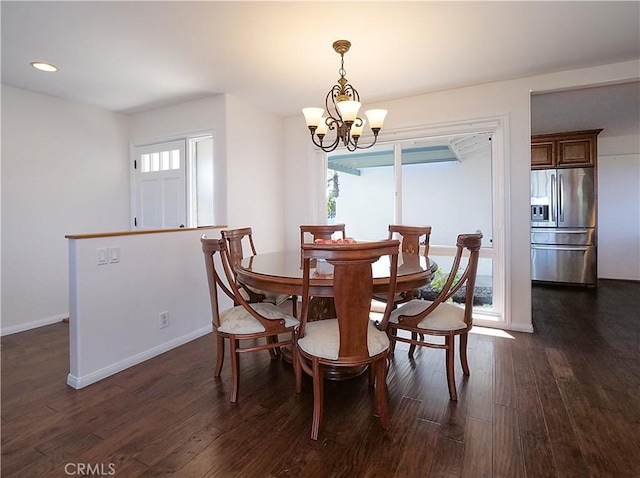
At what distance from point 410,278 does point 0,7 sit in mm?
3006

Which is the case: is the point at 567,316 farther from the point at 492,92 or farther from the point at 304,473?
the point at 304,473

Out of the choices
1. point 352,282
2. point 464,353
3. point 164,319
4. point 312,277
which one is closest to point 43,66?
point 164,319

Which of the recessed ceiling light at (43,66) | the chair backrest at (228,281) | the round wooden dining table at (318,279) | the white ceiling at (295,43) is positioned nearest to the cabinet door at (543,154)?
the white ceiling at (295,43)

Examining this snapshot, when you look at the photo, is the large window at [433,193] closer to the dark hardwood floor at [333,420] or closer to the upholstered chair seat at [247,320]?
the dark hardwood floor at [333,420]

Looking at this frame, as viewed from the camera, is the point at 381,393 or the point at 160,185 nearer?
the point at 381,393

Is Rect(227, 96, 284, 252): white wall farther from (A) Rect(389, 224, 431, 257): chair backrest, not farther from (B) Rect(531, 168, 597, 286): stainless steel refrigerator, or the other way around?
(B) Rect(531, 168, 597, 286): stainless steel refrigerator

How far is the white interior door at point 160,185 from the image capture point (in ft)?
13.2

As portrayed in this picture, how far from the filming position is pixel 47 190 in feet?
11.9

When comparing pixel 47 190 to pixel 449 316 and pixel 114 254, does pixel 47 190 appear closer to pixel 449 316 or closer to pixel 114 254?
pixel 114 254

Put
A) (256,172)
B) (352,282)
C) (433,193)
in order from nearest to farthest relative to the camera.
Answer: (352,282)
(433,193)
(256,172)

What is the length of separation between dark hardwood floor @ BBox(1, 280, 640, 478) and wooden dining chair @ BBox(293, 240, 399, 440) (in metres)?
0.22

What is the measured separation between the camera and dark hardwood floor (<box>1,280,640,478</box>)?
1542 mm

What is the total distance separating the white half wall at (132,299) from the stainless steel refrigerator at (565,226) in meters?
5.00

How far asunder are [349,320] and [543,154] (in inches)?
206
